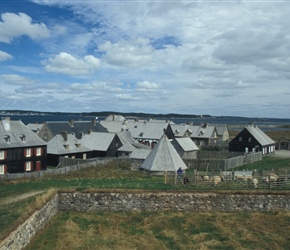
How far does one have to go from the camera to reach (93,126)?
232ft

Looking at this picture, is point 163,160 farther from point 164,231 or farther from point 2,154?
point 2,154

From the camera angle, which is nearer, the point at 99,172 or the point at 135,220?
the point at 135,220

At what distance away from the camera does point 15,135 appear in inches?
1702

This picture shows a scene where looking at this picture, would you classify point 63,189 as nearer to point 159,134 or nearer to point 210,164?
point 210,164

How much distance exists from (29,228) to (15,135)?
2745 centimetres

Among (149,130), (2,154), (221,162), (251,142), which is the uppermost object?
(149,130)

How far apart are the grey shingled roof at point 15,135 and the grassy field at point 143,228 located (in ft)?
54.8

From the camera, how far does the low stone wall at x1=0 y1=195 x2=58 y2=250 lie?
15188mm

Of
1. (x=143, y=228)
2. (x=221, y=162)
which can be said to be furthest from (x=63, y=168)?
(x=221, y=162)

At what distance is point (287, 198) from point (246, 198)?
2.88 metres

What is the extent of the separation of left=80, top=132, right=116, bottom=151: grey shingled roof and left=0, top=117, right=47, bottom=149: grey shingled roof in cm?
1244

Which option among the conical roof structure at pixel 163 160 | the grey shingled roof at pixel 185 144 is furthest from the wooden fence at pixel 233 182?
the grey shingled roof at pixel 185 144

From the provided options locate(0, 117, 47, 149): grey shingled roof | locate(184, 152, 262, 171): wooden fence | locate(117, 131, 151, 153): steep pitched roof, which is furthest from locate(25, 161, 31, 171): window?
locate(184, 152, 262, 171): wooden fence

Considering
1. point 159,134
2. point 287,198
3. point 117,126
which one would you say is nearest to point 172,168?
point 287,198
